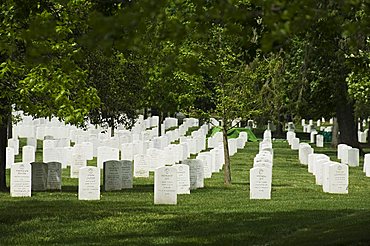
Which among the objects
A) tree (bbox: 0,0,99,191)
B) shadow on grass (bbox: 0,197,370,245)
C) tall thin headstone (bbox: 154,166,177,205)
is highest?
tree (bbox: 0,0,99,191)

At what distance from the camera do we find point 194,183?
27.2 metres

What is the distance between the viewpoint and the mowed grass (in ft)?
53.3

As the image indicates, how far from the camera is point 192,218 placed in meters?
19.5

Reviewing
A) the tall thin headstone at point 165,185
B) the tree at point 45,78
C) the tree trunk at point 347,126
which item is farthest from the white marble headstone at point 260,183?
the tree trunk at point 347,126

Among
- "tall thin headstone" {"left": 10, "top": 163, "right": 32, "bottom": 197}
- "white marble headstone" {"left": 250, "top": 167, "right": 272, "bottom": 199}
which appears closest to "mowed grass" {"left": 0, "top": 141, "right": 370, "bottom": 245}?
"tall thin headstone" {"left": 10, "top": 163, "right": 32, "bottom": 197}

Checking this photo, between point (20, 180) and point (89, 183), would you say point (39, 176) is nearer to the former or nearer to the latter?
point (20, 180)

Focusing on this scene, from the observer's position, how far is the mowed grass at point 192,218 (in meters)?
16.2

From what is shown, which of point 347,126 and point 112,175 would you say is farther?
point 347,126

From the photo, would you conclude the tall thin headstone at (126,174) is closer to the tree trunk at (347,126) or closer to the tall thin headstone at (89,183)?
the tall thin headstone at (89,183)

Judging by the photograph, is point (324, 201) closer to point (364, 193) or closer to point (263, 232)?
point (364, 193)

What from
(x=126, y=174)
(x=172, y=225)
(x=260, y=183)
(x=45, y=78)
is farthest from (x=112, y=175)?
(x=172, y=225)

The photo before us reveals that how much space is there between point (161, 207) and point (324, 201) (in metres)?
4.07

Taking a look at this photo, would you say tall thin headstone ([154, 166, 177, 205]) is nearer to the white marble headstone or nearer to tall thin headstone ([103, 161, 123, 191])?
the white marble headstone

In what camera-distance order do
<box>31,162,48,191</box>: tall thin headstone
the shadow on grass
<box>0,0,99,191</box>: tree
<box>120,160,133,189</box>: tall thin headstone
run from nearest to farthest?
the shadow on grass
<box>0,0,99,191</box>: tree
<box>31,162,48,191</box>: tall thin headstone
<box>120,160,133,189</box>: tall thin headstone
